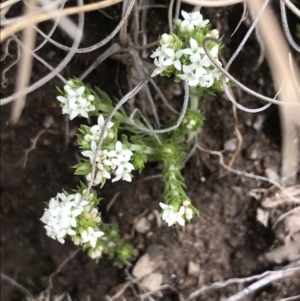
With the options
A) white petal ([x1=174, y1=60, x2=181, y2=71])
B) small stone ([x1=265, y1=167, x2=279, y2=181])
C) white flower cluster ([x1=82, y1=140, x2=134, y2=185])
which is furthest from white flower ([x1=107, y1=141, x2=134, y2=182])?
small stone ([x1=265, y1=167, x2=279, y2=181])

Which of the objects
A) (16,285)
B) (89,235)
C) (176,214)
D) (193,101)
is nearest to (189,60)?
(193,101)

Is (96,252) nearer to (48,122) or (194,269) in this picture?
(194,269)

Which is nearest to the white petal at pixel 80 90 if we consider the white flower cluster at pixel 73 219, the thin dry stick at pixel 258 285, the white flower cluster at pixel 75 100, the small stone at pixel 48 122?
the white flower cluster at pixel 75 100

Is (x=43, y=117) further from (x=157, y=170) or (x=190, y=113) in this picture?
(x=190, y=113)

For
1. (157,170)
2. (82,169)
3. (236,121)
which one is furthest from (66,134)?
(236,121)

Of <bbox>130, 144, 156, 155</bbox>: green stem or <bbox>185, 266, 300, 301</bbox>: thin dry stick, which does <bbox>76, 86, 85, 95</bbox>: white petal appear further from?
<bbox>185, 266, 300, 301</bbox>: thin dry stick

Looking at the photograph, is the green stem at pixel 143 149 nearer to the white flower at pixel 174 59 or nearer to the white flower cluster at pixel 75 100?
the white flower cluster at pixel 75 100
